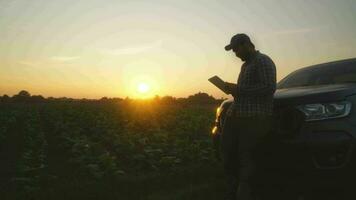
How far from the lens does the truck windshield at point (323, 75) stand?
6.71m

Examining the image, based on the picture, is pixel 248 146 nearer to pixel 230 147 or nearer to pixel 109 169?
pixel 230 147

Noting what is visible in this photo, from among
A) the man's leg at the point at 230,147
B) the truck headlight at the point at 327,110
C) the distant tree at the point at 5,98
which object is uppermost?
the distant tree at the point at 5,98

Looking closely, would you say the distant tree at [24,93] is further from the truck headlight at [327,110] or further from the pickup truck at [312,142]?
the truck headlight at [327,110]

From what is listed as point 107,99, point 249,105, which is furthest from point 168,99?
point 249,105

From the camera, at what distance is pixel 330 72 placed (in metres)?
7.03

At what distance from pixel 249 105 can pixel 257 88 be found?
0.21 m

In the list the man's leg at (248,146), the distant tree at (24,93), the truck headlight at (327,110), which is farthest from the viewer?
the distant tree at (24,93)

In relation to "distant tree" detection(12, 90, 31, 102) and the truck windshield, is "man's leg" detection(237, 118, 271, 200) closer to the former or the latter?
the truck windshield

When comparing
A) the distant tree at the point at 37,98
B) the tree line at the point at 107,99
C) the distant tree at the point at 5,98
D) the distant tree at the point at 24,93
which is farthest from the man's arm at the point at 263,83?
the distant tree at the point at 24,93

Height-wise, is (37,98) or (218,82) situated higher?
(37,98)

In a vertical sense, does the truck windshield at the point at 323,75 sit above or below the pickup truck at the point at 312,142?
above

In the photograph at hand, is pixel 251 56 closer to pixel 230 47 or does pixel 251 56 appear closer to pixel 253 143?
pixel 230 47

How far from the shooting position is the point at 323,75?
7031 millimetres

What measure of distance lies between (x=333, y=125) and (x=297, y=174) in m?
0.64
